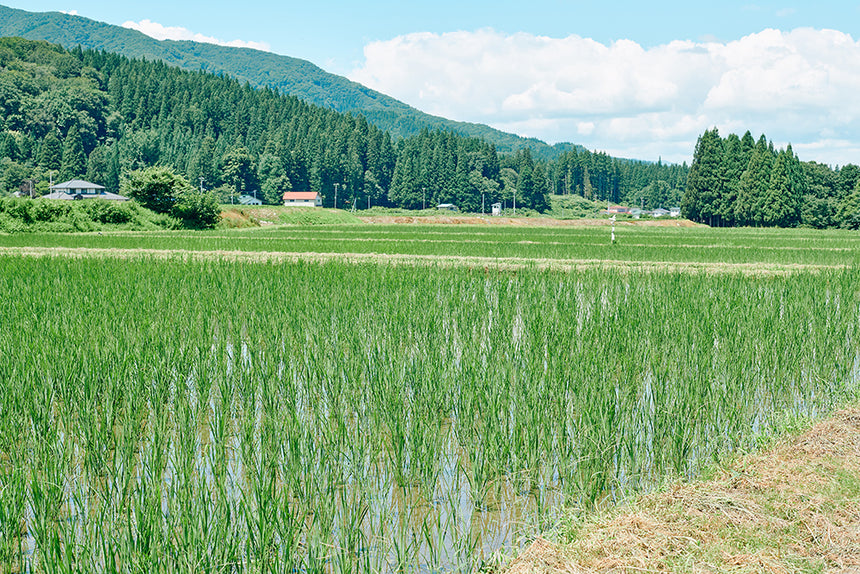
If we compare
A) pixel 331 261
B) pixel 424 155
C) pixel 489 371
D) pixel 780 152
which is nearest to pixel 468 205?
pixel 424 155

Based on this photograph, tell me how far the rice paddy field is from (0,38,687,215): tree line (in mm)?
94082

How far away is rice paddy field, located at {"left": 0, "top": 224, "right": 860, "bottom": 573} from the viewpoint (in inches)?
129

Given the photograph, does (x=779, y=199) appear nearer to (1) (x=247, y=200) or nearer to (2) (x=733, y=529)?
(2) (x=733, y=529)

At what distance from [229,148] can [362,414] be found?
376ft

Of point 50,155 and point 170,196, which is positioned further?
point 50,155

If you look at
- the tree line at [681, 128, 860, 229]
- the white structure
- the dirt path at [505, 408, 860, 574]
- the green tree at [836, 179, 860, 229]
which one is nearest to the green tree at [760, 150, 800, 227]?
the tree line at [681, 128, 860, 229]

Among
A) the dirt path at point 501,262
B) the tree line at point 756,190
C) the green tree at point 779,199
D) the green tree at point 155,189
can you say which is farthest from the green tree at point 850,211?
the green tree at point 155,189

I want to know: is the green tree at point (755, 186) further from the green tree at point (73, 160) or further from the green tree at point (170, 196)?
the green tree at point (73, 160)

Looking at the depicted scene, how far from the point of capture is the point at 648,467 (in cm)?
445

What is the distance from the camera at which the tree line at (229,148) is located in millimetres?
107250

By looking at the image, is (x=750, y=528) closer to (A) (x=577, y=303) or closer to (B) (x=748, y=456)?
(B) (x=748, y=456)

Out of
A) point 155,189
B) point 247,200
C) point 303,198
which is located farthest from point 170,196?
point 247,200

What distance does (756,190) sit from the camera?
68062 millimetres

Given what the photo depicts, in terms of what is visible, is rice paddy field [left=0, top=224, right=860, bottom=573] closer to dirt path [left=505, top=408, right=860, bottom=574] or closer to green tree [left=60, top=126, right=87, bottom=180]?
dirt path [left=505, top=408, right=860, bottom=574]
